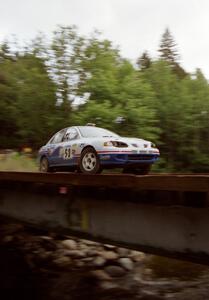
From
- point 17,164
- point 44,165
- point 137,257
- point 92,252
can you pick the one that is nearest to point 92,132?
point 44,165

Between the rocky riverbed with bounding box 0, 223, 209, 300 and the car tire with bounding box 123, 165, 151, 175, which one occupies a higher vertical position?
the car tire with bounding box 123, 165, 151, 175

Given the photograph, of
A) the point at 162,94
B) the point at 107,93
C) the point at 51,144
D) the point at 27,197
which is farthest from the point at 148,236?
the point at 162,94

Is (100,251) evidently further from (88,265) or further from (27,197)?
(27,197)

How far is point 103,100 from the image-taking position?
90.8ft

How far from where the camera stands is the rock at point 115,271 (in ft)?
47.1

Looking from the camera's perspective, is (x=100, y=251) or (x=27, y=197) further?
(x=100, y=251)

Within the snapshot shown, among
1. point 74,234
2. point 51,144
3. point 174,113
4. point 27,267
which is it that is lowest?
point 27,267

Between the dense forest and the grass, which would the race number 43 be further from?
the dense forest

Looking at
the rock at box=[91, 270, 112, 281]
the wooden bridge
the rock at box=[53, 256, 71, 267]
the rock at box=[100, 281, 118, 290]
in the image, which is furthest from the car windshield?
the rock at box=[53, 256, 71, 267]

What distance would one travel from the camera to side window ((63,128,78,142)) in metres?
11.5

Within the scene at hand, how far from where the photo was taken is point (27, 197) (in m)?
11.3

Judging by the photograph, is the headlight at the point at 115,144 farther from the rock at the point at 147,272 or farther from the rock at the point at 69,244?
the rock at the point at 69,244

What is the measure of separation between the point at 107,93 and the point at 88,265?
1450 cm

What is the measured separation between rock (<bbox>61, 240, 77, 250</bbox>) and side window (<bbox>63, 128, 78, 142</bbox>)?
241 inches
